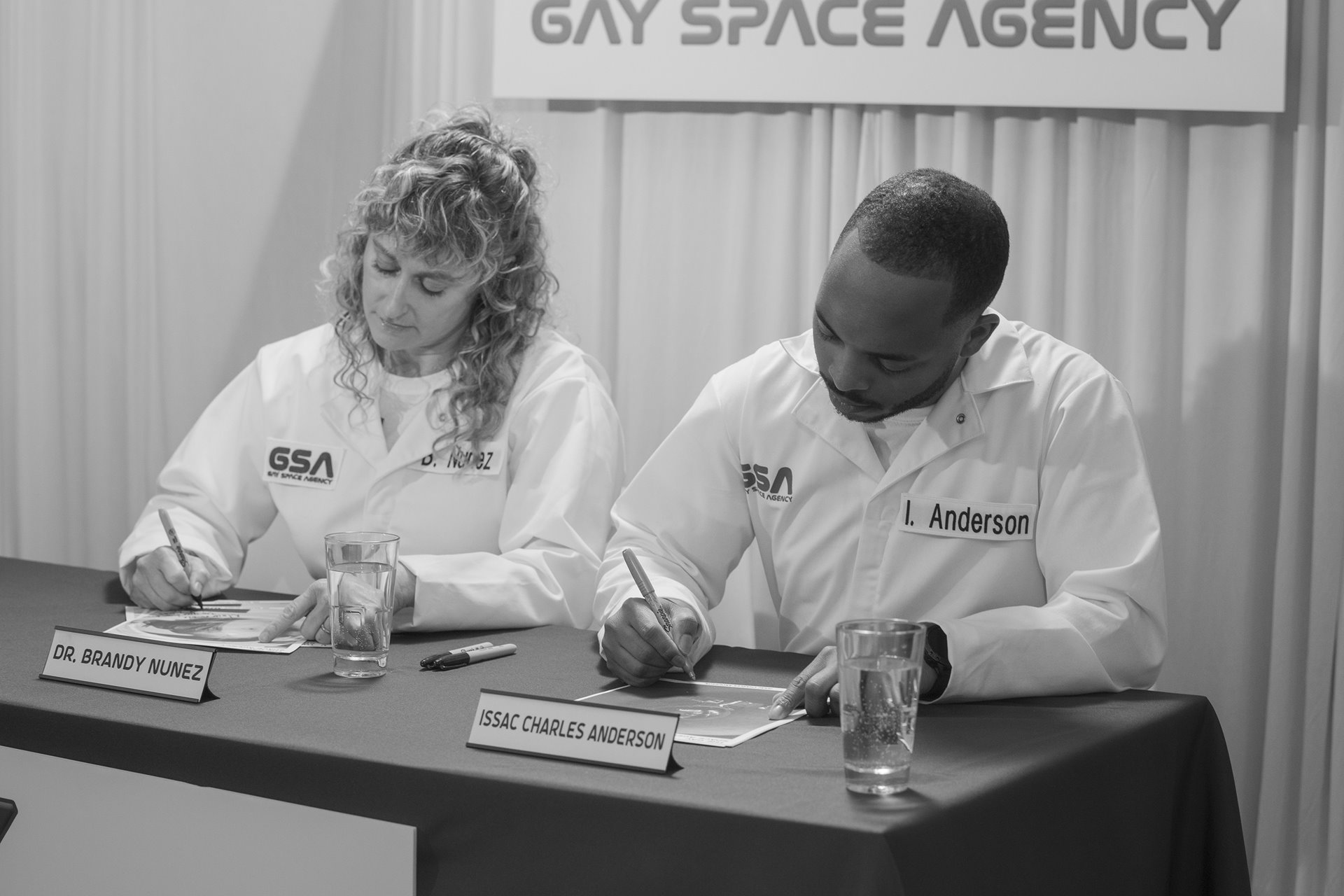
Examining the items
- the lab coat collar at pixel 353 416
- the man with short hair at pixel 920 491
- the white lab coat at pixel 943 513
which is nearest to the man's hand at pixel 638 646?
the man with short hair at pixel 920 491

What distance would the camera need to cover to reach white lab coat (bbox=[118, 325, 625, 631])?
7.88ft

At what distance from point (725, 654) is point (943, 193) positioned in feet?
2.39

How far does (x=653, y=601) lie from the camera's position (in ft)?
5.98

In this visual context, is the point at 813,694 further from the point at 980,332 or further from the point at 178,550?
the point at 178,550

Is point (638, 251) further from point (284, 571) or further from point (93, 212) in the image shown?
point (93, 212)

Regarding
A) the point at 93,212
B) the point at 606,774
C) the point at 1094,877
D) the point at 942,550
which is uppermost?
the point at 93,212

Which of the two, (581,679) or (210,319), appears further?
(210,319)

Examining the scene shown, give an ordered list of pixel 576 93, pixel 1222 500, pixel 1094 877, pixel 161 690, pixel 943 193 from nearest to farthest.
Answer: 1. pixel 1094 877
2. pixel 161 690
3. pixel 943 193
4. pixel 1222 500
5. pixel 576 93

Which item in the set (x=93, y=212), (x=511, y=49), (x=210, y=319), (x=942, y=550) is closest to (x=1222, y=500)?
(x=942, y=550)

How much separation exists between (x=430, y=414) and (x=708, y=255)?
985 mm

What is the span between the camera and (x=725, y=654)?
1971 mm

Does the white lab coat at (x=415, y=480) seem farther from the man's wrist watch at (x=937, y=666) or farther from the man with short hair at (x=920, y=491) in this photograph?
the man's wrist watch at (x=937, y=666)

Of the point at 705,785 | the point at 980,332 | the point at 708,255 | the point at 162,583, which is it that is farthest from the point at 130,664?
the point at 708,255

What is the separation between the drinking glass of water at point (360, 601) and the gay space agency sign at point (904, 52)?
171cm
